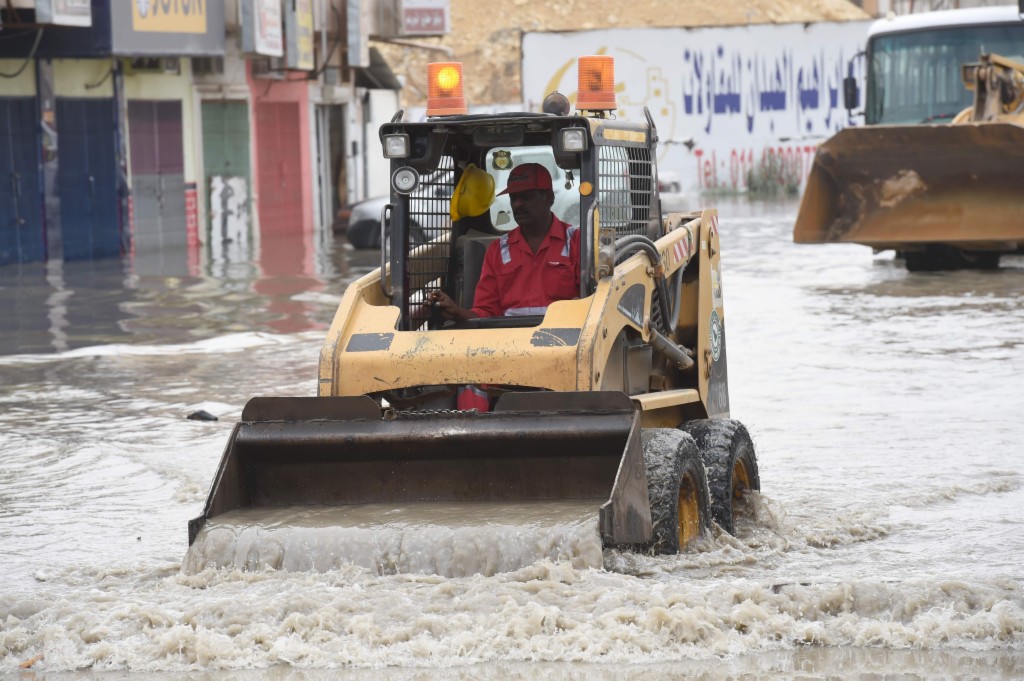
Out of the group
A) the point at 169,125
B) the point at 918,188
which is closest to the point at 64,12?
the point at 169,125

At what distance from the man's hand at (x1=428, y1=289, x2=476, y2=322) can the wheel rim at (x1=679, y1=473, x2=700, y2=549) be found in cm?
129

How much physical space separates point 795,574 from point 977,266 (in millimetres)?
14751

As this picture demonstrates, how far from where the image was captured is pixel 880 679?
19.2ft

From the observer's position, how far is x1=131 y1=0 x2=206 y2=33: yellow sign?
25.7 m

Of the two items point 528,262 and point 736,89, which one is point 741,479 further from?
point 736,89

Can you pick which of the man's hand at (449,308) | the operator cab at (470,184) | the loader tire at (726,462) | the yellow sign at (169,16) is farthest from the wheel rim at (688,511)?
the yellow sign at (169,16)

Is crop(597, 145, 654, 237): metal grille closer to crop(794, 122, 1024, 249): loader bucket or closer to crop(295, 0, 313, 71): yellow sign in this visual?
crop(794, 122, 1024, 249): loader bucket

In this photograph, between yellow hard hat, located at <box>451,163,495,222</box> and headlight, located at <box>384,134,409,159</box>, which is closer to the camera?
headlight, located at <box>384,134,409,159</box>

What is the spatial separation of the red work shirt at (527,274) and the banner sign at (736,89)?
113 ft

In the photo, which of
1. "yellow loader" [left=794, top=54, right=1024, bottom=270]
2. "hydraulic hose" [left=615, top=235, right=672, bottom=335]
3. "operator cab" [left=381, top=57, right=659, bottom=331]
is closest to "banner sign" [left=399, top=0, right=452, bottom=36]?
"yellow loader" [left=794, top=54, right=1024, bottom=270]

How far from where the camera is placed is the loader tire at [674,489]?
23.6ft

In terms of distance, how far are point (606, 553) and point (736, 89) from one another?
36.8 metres

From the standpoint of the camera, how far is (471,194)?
28.4 feet

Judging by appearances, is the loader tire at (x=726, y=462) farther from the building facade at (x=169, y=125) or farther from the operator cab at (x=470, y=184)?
the building facade at (x=169, y=125)
